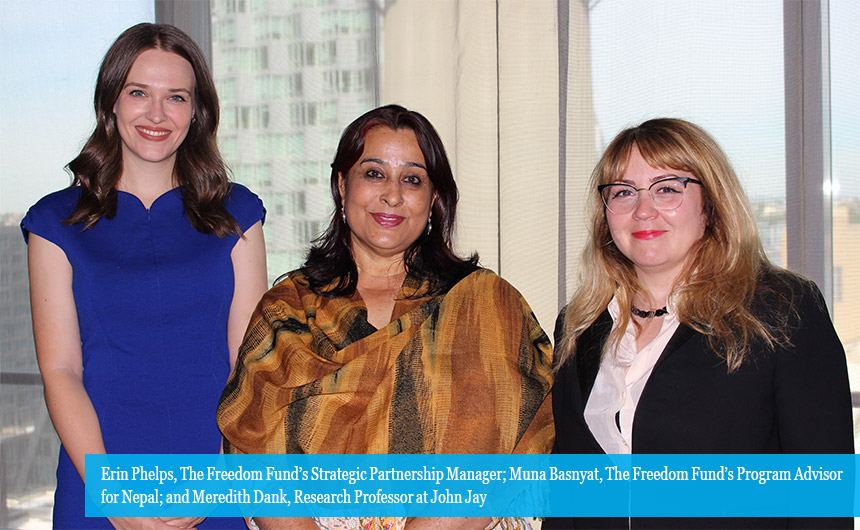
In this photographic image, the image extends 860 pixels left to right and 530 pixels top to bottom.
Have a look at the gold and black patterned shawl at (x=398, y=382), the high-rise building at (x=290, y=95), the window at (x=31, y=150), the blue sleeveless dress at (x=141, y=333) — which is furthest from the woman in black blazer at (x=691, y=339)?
the window at (x=31, y=150)

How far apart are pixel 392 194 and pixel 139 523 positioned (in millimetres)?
957

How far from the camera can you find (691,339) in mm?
1393

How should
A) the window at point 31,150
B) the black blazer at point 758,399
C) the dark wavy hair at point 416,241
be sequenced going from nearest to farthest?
the black blazer at point 758,399 < the dark wavy hair at point 416,241 < the window at point 31,150

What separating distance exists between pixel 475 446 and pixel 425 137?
739 millimetres

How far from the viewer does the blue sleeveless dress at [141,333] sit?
168cm

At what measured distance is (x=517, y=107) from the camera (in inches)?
92.4

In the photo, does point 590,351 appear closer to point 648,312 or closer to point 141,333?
point 648,312

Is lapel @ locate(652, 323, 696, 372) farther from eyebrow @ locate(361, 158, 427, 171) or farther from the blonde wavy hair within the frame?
eyebrow @ locate(361, 158, 427, 171)

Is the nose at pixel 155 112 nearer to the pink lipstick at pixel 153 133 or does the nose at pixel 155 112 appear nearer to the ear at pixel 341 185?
the pink lipstick at pixel 153 133

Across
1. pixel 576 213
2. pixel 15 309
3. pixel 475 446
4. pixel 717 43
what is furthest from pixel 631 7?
pixel 15 309

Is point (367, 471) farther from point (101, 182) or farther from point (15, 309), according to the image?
point (15, 309)

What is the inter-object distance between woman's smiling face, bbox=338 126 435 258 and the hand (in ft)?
2.63

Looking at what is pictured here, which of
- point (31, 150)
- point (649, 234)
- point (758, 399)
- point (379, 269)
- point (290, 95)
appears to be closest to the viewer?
point (758, 399)
